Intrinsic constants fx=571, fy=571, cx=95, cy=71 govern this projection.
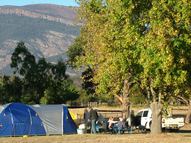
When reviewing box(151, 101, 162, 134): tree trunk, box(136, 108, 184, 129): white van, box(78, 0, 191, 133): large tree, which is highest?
box(78, 0, 191, 133): large tree

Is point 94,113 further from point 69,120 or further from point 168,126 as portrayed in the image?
point 168,126

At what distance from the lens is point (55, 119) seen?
33.0m

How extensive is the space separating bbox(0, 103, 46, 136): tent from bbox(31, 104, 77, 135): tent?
339 millimetres

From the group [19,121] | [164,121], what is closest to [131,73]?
[19,121]

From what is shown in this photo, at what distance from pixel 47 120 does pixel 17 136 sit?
2322mm

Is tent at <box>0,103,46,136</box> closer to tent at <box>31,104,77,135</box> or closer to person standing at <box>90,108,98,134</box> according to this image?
tent at <box>31,104,77,135</box>

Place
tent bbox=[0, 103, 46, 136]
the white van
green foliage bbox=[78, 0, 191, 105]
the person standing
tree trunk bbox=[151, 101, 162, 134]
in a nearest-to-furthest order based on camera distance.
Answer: green foliage bbox=[78, 0, 191, 105], tree trunk bbox=[151, 101, 162, 134], tent bbox=[0, 103, 46, 136], the person standing, the white van

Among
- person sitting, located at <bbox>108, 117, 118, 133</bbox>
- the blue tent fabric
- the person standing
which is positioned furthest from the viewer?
person sitting, located at <bbox>108, 117, 118, 133</bbox>

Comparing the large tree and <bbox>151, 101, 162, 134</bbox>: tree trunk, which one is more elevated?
the large tree

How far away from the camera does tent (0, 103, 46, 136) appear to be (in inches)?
1240

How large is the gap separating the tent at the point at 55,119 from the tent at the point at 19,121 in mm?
339

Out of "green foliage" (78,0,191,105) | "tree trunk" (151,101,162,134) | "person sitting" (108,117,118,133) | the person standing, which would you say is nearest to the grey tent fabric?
the person standing

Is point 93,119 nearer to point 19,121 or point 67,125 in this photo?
point 67,125

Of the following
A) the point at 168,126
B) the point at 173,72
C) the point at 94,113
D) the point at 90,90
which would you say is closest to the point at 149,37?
the point at 173,72
